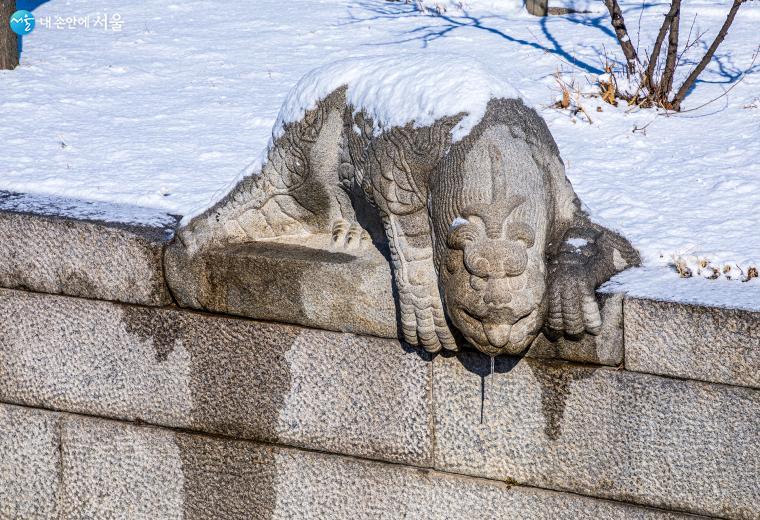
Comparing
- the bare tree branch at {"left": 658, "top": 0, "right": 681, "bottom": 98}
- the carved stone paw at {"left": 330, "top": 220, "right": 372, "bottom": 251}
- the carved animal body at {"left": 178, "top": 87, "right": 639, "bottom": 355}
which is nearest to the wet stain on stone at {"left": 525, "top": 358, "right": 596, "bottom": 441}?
the carved animal body at {"left": 178, "top": 87, "right": 639, "bottom": 355}

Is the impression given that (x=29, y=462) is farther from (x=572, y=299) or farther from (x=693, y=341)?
(x=693, y=341)

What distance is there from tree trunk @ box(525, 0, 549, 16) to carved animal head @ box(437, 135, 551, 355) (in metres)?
4.48

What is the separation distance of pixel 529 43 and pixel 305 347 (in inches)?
137

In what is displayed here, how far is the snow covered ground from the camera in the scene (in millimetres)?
4355

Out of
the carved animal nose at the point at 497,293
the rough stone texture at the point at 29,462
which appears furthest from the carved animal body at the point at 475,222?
Result: the rough stone texture at the point at 29,462

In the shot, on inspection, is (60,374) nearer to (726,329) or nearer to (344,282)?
(344,282)

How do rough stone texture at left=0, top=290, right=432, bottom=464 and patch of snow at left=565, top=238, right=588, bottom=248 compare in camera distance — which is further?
rough stone texture at left=0, top=290, right=432, bottom=464

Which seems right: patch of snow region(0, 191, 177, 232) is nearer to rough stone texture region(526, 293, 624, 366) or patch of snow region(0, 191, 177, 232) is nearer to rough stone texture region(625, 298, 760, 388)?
rough stone texture region(526, 293, 624, 366)

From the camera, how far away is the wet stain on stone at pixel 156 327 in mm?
4195

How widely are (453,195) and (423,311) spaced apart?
40cm

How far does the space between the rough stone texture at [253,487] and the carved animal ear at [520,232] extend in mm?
956

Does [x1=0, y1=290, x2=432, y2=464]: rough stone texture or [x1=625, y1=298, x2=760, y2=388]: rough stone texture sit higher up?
[x1=625, y1=298, x2=760, y2=388]: rough stone texture

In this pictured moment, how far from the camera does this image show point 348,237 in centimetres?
395

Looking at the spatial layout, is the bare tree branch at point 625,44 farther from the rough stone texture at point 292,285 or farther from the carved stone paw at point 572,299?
the carved stone paw at point 572,299
